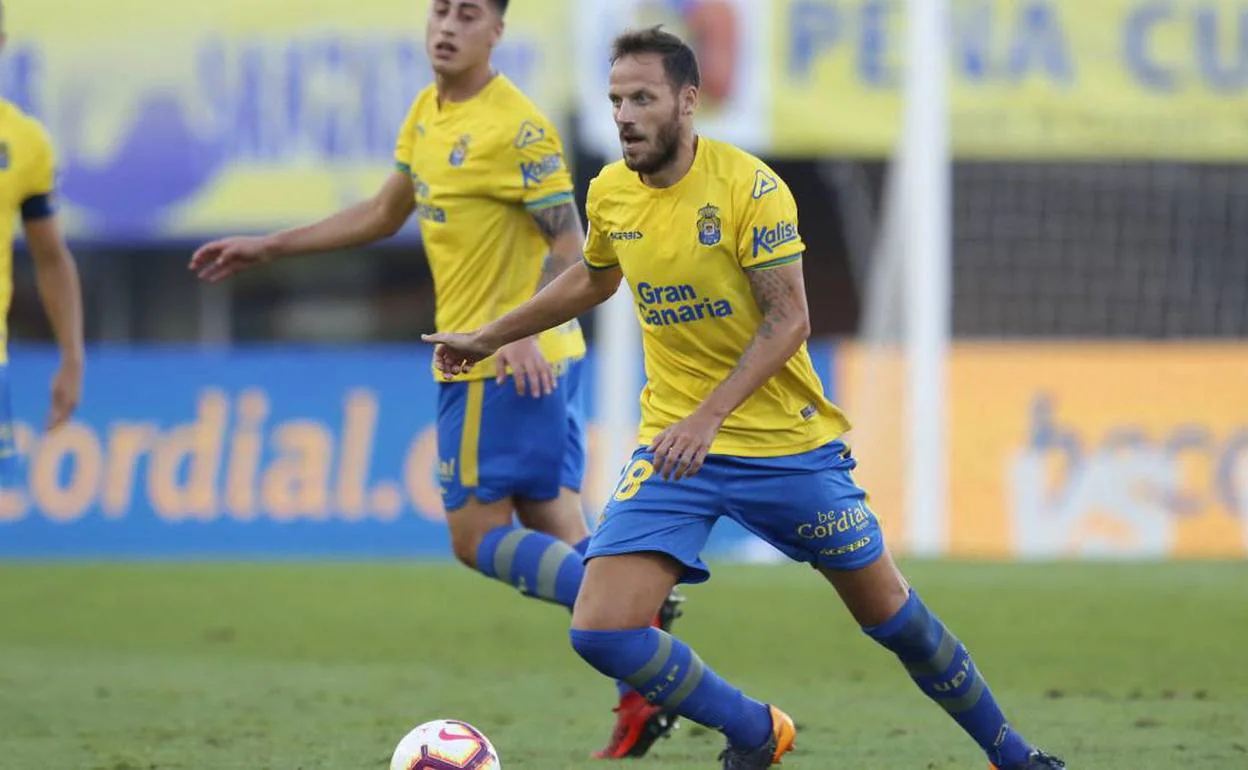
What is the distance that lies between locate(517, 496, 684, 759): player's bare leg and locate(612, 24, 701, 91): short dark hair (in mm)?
1616

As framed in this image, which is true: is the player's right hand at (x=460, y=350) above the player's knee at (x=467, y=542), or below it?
above

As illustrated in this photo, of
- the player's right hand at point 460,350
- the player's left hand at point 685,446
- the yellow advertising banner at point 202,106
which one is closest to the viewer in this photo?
the player's left hand at point 685,446

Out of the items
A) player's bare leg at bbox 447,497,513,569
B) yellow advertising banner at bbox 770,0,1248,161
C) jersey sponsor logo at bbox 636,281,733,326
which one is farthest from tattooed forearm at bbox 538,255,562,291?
yellow advertising banner at bbox 770,0,1248,161

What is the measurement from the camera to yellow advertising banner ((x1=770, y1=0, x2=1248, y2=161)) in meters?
15.3

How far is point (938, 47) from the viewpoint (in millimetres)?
15031

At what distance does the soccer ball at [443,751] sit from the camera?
5.49 meters

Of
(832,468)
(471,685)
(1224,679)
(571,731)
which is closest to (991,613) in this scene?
(1224,679)

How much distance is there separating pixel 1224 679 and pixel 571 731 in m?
2.86

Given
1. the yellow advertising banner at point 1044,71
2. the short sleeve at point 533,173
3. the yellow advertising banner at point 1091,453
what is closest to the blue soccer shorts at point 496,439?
the short sleeve at point 533,173

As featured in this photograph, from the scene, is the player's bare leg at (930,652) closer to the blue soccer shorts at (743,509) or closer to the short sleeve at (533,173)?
the blue soccer shorts at (743,509)

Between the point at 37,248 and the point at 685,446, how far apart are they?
3.51m

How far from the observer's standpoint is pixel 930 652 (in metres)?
5.45

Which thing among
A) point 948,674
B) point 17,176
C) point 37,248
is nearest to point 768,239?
point 948,674

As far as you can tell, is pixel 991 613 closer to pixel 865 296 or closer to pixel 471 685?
pixel 471 685
